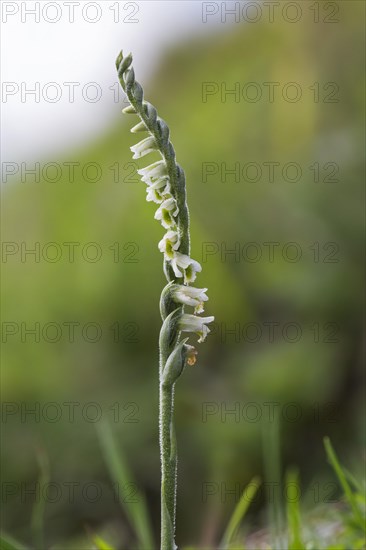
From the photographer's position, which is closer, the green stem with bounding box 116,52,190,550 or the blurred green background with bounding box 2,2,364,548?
the green stem with bounding box 116,52,190,550

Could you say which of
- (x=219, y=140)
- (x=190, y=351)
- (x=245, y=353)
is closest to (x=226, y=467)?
(x=245, y=353)

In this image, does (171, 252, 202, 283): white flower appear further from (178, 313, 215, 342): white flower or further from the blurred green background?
the blurred green background

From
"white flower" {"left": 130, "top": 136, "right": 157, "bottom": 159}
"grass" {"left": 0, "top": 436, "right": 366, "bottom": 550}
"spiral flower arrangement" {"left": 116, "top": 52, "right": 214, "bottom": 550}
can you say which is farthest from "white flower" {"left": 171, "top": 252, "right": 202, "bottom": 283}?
"grass" {"left": 0, "top": 436, "right": 366, "bottom": 550}

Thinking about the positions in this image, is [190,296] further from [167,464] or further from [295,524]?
[295,524]

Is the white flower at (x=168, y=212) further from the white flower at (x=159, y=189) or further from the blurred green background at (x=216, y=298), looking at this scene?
the blurred green background at (x=216, y=298)

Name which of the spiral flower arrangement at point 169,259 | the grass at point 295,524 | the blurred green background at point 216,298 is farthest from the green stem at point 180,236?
the blurred green background at point 216,298

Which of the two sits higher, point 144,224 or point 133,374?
point 144,224

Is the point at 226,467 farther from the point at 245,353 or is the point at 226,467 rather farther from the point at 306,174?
the point at 306,174
